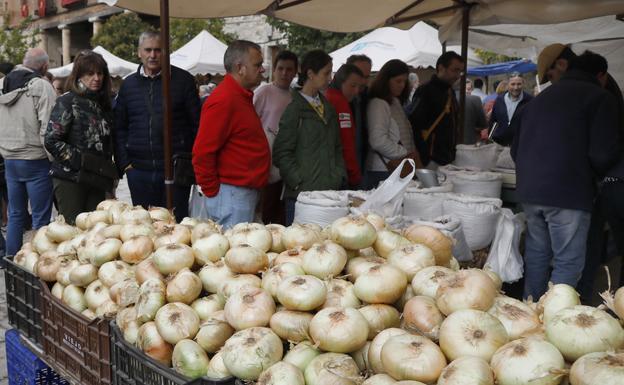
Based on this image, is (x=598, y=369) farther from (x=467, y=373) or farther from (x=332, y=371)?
(x=332, y=371)

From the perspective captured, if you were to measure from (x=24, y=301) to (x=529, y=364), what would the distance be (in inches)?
83.5

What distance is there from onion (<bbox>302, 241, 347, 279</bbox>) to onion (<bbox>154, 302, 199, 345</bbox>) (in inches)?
16.0

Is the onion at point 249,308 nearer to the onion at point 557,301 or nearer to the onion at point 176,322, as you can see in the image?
the onion at point 176,322

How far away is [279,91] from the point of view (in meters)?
5.06

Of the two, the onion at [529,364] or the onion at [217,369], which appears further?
the onion at [217,369]

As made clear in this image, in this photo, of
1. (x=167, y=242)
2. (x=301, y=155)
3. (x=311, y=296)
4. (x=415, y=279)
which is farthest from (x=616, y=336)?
(x=301, y=155)

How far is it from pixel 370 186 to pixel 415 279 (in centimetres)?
333

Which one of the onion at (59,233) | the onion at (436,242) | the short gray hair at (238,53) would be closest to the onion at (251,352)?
the onion at (436,242)

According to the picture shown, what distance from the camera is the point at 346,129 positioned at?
4609 millimetres

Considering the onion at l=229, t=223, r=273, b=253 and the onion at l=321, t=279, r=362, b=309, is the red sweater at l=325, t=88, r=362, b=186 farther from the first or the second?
the onion at l=321, t=279, r=362, b=309

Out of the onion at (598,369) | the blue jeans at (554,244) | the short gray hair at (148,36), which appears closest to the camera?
the onion at (598,369)

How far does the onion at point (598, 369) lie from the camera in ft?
4.25

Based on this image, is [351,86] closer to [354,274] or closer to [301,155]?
[301,155]

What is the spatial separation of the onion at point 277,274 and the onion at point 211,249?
30 cm
